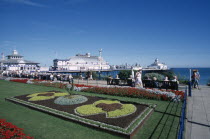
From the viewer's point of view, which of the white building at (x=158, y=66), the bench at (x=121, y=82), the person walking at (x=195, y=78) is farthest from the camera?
the white building at (x=158, y=66)

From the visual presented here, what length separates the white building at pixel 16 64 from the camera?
58569 millimetres

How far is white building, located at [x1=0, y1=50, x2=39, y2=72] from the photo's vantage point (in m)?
58.6

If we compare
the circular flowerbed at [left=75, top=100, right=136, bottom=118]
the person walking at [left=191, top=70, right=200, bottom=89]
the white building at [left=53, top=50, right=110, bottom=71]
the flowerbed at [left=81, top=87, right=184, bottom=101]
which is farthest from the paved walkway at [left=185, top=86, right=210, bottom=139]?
the white building at [left=53, top=50, right=110, bottom=71]

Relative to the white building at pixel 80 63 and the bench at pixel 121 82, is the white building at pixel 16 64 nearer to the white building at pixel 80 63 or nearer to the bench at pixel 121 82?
the white building at pixel 80 63

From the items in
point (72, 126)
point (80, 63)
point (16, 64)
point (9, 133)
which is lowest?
point (72, 126)

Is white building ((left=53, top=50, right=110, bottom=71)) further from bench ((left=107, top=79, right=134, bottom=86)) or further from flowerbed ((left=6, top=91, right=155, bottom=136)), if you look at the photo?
flowerbed ((left=6, top=91, right=155, bottom=136))

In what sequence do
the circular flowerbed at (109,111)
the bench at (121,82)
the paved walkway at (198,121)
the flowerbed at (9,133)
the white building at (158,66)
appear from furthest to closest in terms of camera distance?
the white building at (158,66)
the bench at (121,82)
the circular flowerbed at (109,111)
the paved walkway at (198,121)
the flowerbed at (9,133)

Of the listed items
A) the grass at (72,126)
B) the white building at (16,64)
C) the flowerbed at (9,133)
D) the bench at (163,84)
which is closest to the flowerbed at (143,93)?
the grass at (72,126)

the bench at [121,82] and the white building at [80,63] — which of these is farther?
the white building at [80,63]

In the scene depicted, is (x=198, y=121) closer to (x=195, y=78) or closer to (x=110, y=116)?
(x=110, y=116)

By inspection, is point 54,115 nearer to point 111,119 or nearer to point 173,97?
point 111,119

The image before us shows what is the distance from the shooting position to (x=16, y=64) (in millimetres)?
68750

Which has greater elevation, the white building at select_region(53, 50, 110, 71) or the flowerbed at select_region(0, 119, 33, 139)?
the white building at select_region(53, 50, 110, 71)

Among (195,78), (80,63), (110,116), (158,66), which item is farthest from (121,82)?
(158,66)
